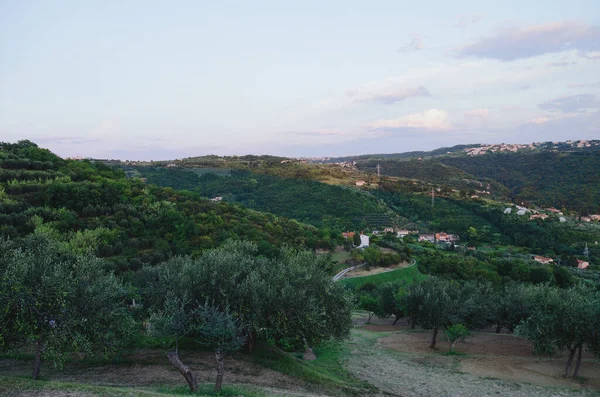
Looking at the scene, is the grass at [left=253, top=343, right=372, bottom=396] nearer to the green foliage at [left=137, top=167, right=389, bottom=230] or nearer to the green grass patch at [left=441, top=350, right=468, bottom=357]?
the green grass patch at [left=441, top=350, right=468, bottom=357]

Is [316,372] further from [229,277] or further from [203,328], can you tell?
[203,328]

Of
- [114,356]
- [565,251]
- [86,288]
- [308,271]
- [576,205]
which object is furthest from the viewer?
[576,205]

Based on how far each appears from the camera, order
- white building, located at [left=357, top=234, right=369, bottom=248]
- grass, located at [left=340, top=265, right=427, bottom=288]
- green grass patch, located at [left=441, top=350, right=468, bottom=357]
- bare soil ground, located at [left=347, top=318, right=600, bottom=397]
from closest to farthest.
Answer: bare soil ground, located at [left=347, top=318, right=600, bottom=397] < green grass patch, located at [left=441, top=350, right=468, bottom=357] < grass, located at [left=340, top=265, right=427, bottom=288] < white building, located at [left=357, top=234, right=369, bottom=248]

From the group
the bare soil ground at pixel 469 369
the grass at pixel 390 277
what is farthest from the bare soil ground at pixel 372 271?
the bare soil ground at pixel 469 369

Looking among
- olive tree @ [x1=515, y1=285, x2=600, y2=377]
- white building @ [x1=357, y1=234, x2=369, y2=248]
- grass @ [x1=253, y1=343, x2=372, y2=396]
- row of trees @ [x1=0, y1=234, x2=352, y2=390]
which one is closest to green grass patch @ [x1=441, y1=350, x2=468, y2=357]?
olive tree @ [x1=515, y1=285, x2=600, y2=377]

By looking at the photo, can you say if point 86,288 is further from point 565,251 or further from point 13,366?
point 565,251

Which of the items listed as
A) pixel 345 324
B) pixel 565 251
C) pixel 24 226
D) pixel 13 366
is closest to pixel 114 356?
pixel 13 366
